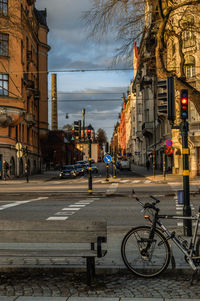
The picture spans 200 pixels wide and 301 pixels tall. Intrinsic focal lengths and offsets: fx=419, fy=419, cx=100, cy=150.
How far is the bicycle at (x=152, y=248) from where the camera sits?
5828 millimetres

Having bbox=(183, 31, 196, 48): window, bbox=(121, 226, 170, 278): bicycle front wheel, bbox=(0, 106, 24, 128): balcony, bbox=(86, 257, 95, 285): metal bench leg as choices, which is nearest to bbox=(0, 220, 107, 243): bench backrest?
bbox=(86, 257, 95, 285): metal bench leg

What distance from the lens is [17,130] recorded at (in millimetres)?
44312

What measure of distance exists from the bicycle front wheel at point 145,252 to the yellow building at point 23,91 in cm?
2207

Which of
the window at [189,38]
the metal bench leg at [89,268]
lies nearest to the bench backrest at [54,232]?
the metal bench leg at [89,268]

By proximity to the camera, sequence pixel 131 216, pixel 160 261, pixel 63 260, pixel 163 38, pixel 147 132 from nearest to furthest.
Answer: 1. pixel 160 261
2. pixel 63 260
3. pixel 131 216
4. pixel 163 38
5. pixel 147 132

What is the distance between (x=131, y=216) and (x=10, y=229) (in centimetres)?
762

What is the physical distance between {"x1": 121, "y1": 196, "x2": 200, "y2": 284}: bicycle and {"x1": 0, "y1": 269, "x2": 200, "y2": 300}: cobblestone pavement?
0.17 m

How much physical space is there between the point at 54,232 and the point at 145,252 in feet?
4.59

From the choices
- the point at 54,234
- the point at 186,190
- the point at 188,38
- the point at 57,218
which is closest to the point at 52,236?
the point at 54,234

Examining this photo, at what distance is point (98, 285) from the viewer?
219 inches

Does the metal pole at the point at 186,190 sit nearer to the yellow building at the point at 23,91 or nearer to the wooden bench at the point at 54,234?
the wooden bench at the point at 54,234

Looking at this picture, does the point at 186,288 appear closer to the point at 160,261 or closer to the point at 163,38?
the point at 160,261

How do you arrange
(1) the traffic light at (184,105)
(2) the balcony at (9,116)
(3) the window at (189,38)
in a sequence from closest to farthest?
1. (1) the traffic light at (184,105)
2. (3) the window at (189,38)
3. (2) the balcony at (9,116)

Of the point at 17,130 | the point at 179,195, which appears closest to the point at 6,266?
the point at 179,195
